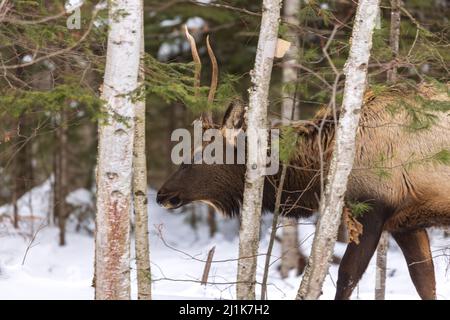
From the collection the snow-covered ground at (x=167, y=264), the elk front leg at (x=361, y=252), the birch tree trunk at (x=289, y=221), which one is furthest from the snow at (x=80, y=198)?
the elk front leg at (x=361, y=252)

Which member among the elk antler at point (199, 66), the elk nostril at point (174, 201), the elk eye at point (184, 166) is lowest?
the elk nostril at point (174, 201)

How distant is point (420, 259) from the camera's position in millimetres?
7961

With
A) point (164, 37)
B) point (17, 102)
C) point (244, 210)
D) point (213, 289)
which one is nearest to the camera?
point (17, 102)

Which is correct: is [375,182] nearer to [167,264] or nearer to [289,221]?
[289,221]

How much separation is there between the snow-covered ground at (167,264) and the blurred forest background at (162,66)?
0.43 meters

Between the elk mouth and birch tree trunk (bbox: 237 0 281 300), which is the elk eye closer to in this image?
the elk mouth

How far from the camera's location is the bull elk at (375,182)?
23.4 ft

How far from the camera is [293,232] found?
11234 mm

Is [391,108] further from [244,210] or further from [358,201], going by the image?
[244,210]

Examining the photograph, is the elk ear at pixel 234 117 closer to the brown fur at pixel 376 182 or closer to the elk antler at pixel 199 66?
the brown fur at pixel 376 182

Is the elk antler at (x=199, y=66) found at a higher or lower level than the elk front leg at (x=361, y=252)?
higher

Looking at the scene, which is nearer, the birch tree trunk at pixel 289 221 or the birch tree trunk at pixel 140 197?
the birch tree trunk at pixel 140 197
